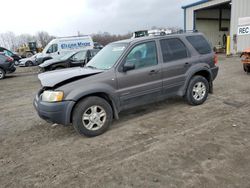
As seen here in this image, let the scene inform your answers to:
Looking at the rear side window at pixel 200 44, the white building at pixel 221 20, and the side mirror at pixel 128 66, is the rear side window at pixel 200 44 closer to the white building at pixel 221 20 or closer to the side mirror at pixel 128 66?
the side mirror at pixel 128 66

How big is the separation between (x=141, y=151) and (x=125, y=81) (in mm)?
1454

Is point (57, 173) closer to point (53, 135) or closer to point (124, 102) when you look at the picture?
point (53, 135)

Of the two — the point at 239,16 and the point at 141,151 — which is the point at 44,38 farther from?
the point at 141,151

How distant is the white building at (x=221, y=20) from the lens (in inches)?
661

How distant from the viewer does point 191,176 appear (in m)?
2.68

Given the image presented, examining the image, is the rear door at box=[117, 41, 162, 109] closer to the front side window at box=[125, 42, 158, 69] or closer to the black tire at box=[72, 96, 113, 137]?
the front side window at box=[125, 42, 158, 69]

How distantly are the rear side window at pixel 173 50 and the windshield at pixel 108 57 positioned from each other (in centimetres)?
94

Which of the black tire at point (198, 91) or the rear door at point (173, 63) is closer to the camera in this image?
the rear door at point (173, 63)

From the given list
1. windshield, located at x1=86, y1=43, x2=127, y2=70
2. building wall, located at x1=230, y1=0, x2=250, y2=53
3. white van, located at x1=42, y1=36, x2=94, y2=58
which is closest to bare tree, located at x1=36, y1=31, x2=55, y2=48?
white van, located at x1=42, y1=36, x2=94, y2=58

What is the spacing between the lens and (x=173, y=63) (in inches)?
188

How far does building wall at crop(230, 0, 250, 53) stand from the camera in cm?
1638

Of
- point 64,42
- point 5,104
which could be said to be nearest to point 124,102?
point 5,104

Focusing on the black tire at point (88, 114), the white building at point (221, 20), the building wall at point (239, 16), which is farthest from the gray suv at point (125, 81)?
the white building at point (221, 20)

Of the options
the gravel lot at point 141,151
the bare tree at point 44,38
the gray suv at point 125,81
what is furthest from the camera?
the bare tree at point 44,38
